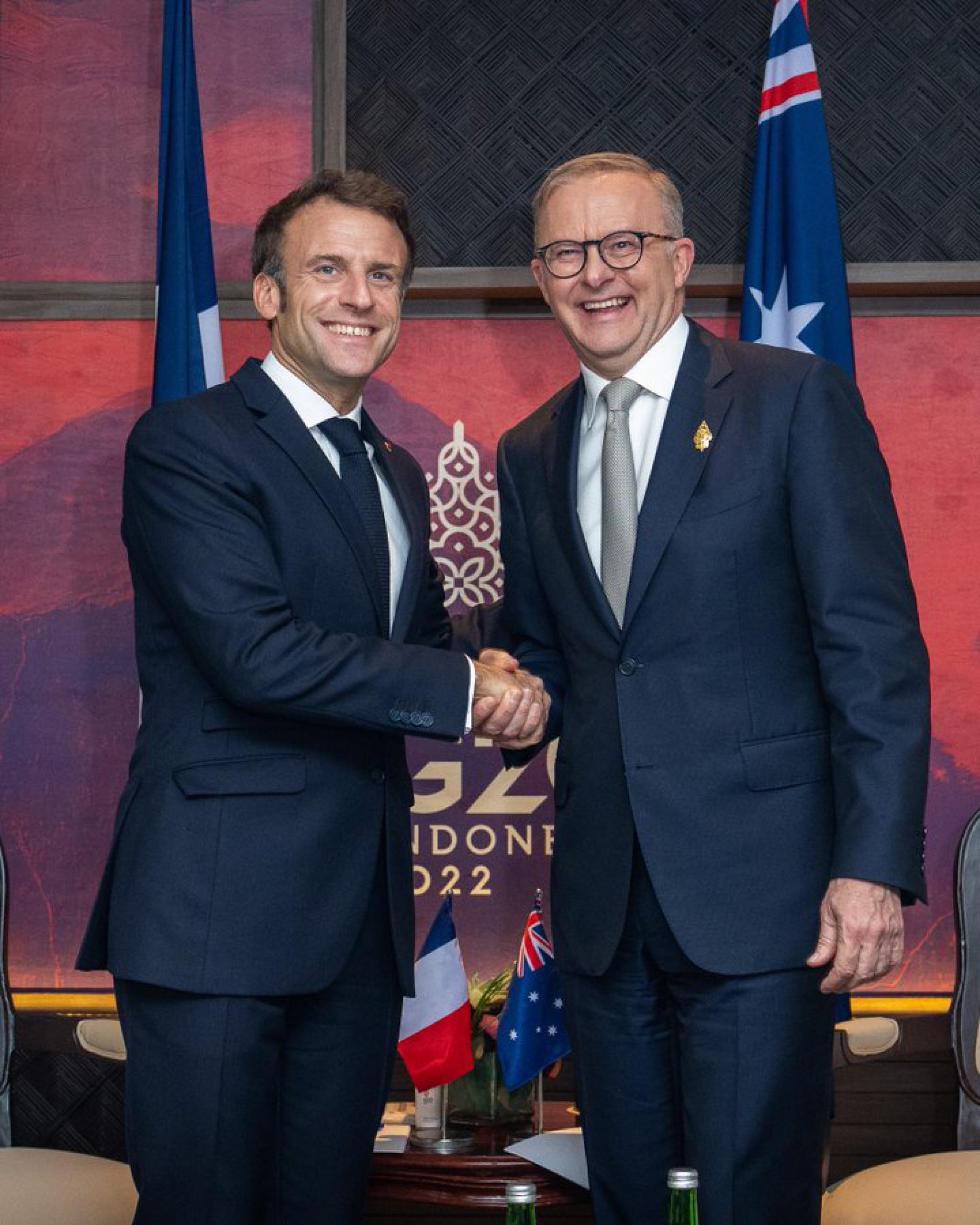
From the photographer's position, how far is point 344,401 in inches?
92.0

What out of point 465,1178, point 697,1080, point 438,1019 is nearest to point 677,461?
point 697,1080

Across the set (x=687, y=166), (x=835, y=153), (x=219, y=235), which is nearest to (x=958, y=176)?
(x=835, y=153)

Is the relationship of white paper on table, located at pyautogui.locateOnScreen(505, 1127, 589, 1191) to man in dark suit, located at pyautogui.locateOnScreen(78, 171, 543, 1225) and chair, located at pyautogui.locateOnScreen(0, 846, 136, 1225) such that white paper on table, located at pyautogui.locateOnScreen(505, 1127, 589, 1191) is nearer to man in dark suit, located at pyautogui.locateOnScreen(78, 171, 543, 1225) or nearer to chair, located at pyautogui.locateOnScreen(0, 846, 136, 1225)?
man in dark suit, located at pyautogui.locateOnScreen(78, 171, 543, 1225)

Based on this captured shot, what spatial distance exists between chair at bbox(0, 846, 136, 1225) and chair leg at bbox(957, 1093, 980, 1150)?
1.57 metres

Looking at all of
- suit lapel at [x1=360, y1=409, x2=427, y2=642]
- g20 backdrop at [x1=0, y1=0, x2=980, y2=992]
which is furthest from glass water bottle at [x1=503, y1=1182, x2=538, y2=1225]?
g20 backdrop at [x1=0, y1=0, x2=980, y2=992]

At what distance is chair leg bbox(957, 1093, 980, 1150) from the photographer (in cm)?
294

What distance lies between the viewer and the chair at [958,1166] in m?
2.44

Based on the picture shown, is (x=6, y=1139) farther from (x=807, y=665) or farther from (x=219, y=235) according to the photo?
(x=219, y=235)

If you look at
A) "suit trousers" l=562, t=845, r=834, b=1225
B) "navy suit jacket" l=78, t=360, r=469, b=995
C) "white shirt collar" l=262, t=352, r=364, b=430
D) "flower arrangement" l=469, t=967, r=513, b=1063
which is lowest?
"flower arrangement" l=469, t=967, r=513, b=1063

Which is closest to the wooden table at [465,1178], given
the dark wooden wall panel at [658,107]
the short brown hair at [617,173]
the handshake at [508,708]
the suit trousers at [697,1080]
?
the suit trousers at [697,1080]

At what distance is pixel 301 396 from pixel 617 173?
1.92ft

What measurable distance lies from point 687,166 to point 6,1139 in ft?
8.53

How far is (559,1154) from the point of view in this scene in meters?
2.60

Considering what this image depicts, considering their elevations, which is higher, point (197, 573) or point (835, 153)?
point (835, 153)
